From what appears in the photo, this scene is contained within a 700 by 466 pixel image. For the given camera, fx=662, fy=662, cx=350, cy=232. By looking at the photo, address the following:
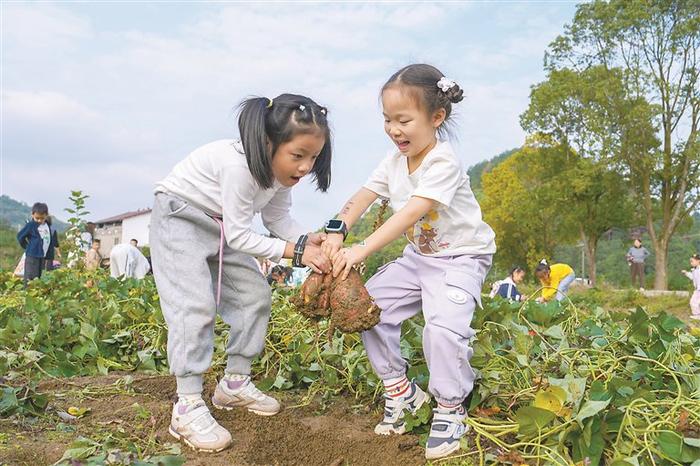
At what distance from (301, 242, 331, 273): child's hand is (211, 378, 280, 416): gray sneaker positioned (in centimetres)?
72

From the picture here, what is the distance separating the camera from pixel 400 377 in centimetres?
278

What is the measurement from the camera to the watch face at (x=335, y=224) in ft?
9.12

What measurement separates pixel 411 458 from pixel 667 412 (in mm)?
901

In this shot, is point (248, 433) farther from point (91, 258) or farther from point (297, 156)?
point (91, 258)

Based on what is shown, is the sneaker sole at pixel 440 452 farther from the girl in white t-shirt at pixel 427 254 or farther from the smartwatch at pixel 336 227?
the smartwatch at pixel 336 227

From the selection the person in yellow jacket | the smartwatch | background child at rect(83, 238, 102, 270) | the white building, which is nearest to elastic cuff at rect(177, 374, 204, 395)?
the smartwatch

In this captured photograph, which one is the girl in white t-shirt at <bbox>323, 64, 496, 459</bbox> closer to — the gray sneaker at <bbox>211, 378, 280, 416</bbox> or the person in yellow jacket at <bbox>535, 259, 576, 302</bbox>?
the gray sneaker at <bbox>211, 378, 280, 416</bbox>

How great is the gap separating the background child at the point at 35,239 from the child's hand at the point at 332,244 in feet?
26.4

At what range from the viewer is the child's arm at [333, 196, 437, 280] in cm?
254

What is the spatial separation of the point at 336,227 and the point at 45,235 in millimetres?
8075

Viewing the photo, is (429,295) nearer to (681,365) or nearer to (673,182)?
(681,365)

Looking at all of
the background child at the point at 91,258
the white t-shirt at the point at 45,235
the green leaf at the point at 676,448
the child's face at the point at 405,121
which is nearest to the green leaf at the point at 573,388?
the green leaf at the point at 676,448

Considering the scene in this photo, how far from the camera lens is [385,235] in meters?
2.54

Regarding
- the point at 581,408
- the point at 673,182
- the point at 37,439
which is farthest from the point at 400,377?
the point at 673,182
